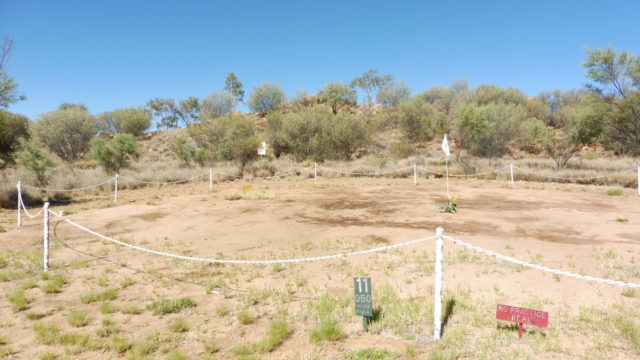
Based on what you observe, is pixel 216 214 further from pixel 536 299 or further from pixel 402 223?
pixel 536 299

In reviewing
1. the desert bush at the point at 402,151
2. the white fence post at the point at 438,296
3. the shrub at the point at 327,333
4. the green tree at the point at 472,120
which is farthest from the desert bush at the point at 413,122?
the shrub at the point at 327,333

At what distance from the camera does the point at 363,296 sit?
4762 millimetres

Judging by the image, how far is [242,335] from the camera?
493 cm

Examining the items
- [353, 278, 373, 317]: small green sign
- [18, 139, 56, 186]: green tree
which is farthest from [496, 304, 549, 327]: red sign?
[18, 139, 56, 186]: green tree

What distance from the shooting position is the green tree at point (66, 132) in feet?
124

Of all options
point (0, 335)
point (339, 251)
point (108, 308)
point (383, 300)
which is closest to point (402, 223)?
point (339, 251)

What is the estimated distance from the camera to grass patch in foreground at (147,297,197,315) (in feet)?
18.6

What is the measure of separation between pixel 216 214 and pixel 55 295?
674 centimetres

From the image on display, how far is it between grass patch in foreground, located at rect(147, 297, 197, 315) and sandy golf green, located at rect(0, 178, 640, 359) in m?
0.03

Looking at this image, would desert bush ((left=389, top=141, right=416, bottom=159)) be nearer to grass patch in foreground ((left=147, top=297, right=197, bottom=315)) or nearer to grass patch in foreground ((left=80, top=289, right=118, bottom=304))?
grass patch in foreground ((left=147, top=297, right=197, bottom=315))

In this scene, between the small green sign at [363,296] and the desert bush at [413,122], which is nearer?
the small green sign at [363,296]

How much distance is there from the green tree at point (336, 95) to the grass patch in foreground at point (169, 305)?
184 ft

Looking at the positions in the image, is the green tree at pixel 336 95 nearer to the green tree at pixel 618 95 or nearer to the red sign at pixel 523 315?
the green tree at pixel 618 95

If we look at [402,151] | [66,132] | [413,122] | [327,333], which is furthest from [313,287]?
[66,132]
